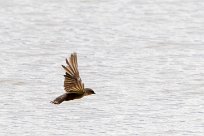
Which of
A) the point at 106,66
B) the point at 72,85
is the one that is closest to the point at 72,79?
the point at 72,85

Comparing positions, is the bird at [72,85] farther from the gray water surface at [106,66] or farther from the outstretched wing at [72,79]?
the gray water surface at [106,66]

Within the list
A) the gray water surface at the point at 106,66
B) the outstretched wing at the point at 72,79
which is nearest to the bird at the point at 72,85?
the outstretched wing at the point at 72,79

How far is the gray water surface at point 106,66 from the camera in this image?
11148 mm

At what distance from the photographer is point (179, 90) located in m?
12.6

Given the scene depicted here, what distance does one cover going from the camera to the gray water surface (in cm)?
1115

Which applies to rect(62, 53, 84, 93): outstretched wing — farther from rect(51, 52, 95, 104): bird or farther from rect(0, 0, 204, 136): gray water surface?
rect(0, 0, 204, 136): gray water surface

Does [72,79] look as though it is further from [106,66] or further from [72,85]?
[106,66]

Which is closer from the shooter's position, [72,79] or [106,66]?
[72,79]

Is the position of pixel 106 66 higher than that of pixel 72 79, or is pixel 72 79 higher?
pixel 106 66

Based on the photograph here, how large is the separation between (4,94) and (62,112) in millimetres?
1127

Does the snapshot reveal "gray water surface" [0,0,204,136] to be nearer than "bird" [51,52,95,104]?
No

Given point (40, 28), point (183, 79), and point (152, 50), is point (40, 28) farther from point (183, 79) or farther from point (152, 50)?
point (183, 79)

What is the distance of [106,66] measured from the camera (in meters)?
14.1

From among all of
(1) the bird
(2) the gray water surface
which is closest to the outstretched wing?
(1) the bird
